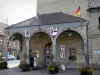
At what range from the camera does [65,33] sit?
18828 millimetres

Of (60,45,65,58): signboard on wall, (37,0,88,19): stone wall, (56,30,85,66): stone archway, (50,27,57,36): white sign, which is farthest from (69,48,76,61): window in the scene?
(37,0,88,19): stone wall

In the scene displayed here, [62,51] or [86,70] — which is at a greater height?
[62,51]

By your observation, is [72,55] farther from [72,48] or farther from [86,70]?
[86,70]

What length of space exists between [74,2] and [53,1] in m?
2.97

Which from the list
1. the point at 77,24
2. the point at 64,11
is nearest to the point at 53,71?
the point at 77,24

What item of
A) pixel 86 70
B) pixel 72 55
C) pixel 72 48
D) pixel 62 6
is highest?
pixel 62 6

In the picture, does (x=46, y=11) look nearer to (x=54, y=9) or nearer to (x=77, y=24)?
(x=54, y=9)

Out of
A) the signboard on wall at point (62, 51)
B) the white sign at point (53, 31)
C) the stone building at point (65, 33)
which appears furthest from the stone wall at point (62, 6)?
the white sign at point (53, 31)

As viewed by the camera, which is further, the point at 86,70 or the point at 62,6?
the point at 62,6

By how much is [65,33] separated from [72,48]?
2195 mm

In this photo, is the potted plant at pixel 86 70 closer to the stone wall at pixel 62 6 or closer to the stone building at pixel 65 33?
the stone building at pixel 65 33

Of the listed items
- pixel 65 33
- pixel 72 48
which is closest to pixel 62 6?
pixel 65 33

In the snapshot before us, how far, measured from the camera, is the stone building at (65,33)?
57.6 feet

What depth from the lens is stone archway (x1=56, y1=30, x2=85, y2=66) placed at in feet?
64.1
